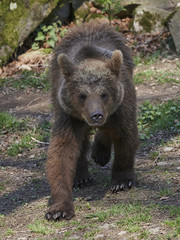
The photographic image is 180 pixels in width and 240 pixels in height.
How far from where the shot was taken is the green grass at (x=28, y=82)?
401 inches

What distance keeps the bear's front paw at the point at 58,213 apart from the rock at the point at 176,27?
6.51 m

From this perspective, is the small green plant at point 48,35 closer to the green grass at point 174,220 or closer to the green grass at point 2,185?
the green grass at point 2,185

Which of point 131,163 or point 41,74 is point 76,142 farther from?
point 41,74

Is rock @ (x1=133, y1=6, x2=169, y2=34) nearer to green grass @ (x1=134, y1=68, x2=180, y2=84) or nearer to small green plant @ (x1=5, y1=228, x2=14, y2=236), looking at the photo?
green grass @ (x1=134, y1=68, x2=180, y2=84)

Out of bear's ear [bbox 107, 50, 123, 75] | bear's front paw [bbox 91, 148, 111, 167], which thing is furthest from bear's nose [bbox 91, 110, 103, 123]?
bear's front paw [bbox 91, 148, 111, 167]

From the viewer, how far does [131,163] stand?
19.6ft

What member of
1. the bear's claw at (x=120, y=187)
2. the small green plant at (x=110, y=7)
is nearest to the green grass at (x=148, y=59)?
the small green plant at (x=110, y=7)

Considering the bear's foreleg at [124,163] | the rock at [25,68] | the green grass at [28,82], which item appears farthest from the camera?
the rock at [25,68]

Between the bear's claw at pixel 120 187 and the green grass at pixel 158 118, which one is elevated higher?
the bear's claw at pixel 120 187

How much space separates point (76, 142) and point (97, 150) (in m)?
1.45

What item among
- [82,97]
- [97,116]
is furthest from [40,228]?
[82,97]

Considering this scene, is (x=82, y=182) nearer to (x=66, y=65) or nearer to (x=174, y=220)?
(x=66, y=65)

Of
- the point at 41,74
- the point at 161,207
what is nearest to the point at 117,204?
the point at 161,207

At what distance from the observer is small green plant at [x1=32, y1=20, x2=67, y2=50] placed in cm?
1161
